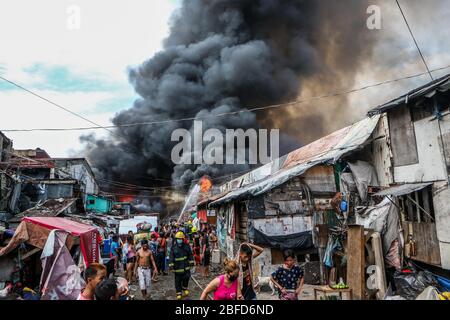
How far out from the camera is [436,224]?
6.67 meters

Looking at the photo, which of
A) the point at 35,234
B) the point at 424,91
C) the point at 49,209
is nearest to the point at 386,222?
the point at 424,91

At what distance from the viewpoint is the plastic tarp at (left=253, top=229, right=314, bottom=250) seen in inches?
362

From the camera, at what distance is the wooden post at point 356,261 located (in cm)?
680

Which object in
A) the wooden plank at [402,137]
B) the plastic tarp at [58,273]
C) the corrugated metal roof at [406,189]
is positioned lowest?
the plastic tarp at [58,273]

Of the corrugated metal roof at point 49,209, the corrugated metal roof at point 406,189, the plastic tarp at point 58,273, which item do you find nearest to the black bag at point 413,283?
the corrugated metal roof at point 406,189

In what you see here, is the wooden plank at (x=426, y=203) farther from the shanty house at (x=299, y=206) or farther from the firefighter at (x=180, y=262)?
the firefighter at (x=180, y=262)

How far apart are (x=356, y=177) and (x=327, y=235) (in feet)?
7.12

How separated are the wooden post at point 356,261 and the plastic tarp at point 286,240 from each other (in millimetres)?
2060

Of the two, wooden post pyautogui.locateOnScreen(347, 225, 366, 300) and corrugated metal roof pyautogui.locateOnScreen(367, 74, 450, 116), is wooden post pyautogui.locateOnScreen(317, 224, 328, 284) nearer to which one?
wooden post pyautogui.locateOnScreen(347, 225, 366, 300)

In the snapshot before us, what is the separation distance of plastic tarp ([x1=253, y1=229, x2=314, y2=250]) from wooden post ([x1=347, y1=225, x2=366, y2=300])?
81.1 inches

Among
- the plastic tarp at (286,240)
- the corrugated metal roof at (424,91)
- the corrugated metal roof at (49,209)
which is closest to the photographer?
the corrugated metal roof at (424,91)

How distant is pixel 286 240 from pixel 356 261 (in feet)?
8.40

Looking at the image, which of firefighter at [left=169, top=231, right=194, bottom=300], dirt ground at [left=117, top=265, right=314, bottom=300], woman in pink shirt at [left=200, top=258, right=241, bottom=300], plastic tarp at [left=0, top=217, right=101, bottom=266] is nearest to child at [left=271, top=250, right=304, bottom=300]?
woman in pink shirt at [left=200, top=258, right=241, bottom=300]
